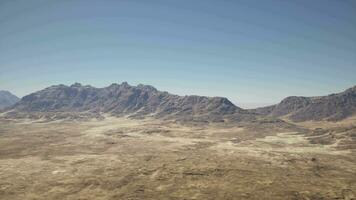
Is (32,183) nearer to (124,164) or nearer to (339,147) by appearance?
(124,164)

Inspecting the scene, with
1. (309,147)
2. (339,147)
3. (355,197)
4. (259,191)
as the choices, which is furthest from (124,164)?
(339,147)

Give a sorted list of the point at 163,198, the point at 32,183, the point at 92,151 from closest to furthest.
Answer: the point at 163,198 → the point at 32,183 → the point at 92,151

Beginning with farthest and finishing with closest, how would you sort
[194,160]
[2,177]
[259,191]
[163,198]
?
[194,160], [2,177], [259,191], [163,198]

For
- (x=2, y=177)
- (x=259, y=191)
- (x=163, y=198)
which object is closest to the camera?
(x=163, y=198)

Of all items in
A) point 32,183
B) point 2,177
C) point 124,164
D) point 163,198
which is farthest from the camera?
point 124,164

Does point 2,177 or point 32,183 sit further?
point 2,177

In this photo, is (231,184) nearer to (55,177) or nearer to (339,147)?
(55,177)

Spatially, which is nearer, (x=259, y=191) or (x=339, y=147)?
(x=259, y=191)

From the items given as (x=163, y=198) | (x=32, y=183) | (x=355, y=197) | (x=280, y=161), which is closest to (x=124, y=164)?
(x=32, y=183)
